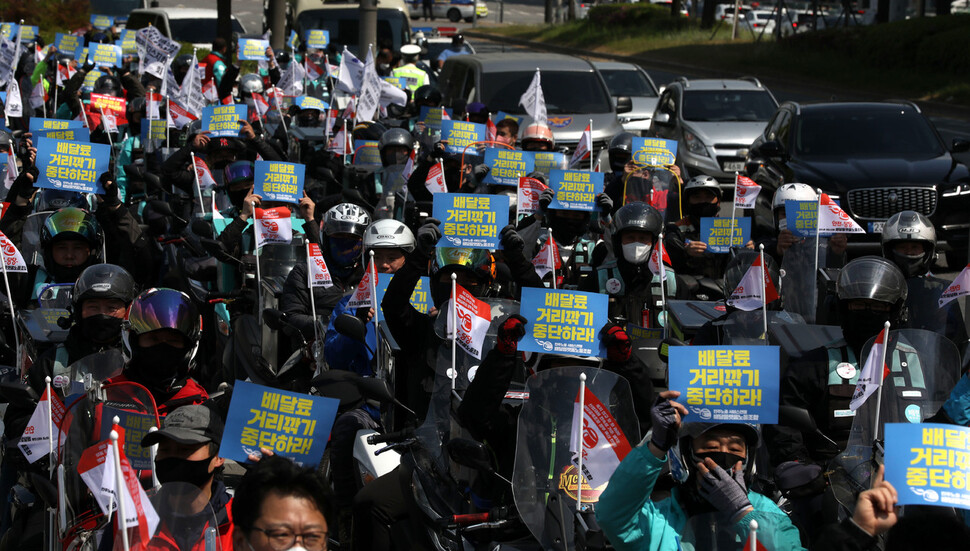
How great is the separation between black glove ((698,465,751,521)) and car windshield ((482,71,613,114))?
13.6 meters

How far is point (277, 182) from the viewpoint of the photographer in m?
11.0

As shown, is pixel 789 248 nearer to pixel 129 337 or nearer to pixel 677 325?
pixel 677 325

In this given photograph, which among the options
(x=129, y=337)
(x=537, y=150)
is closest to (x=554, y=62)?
(x=537, y=150)

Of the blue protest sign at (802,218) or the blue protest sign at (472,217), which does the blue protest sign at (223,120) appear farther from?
the blue protest sign at (802,218)

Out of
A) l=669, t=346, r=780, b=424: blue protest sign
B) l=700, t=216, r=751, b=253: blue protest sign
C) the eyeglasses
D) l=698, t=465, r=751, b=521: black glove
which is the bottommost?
l=700, t=216, r=751, b=253: blue protest sign

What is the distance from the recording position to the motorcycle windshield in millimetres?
4805

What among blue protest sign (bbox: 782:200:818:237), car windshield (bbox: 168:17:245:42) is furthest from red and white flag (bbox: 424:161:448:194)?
car windshield (bbox: 168:17:245:42)

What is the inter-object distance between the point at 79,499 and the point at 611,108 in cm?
1429

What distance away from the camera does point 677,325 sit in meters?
8.58

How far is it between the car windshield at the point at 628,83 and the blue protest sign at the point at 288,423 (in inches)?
664

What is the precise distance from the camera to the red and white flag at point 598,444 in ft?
15.8

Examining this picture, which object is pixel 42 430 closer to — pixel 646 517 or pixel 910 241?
pixel 646 517

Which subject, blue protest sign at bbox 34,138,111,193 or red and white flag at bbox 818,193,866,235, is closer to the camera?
red and white flag at bbox 818,193,866,235

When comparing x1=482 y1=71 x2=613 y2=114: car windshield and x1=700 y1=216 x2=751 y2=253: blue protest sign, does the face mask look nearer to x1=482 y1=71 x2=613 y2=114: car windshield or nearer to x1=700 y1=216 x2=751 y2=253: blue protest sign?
x1=700 y1=216 x2=751 y2=253: blue protest sign
